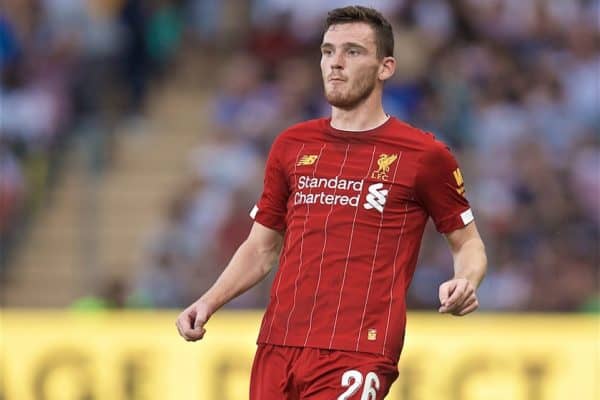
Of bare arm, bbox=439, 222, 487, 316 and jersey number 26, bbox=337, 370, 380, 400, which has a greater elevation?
bare arm, bbox=439, 222, 487, 316

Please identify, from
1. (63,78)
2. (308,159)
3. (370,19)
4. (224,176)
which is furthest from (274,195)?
(63,78)

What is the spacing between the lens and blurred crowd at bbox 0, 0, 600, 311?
11.6 meters

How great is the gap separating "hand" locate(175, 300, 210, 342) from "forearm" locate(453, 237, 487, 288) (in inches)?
35.1

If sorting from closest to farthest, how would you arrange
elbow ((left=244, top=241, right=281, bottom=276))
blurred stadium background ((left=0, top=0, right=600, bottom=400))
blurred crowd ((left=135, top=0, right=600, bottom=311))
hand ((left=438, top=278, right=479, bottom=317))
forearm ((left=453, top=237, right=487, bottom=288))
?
hand ((left=438, top=278, right=479, bottom=317)) → forearm ((left=453, top=237, right=487, bottom=288)) → elbow ((left=244, top=241, right=281, bottom=276)) → blurred stadium background ((left=0, top=0, right=600, bottom=400)) → blurred crowd ((left=135, top=0, right=600, bottom=311))

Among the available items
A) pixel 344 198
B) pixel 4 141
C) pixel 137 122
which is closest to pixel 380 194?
pixel 344 198

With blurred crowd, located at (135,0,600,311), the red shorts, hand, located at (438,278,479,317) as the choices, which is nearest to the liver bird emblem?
hand, located at (438,278,479,317)

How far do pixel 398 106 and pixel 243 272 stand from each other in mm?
7559

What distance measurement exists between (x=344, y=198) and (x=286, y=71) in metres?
8.57

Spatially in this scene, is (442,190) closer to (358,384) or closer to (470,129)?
(358,384)

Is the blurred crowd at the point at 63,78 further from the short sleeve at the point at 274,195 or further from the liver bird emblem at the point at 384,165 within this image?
the liver bird emblem at the point at 384,165

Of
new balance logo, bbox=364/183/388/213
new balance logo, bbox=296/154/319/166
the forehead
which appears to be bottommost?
new balance logo, bbox=364/183/388/213

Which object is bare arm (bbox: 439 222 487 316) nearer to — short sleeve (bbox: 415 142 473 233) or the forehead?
short sleeve (bbox: 415 142 473 233)

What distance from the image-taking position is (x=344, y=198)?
512cm

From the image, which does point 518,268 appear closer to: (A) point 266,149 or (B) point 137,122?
(A) point 266,149
